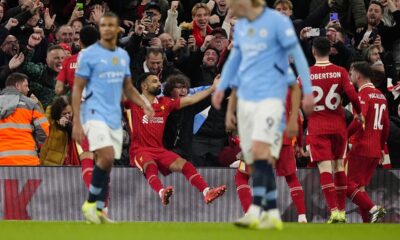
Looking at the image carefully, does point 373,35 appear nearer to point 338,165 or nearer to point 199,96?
point 338,165

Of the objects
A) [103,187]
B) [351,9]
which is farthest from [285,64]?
[351,9]

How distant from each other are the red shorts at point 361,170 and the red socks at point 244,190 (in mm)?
1682

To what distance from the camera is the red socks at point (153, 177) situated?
16.0 meters

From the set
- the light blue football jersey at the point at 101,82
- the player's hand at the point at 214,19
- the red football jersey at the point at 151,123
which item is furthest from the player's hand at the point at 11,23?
the light blue football jersey at the point at 101,82

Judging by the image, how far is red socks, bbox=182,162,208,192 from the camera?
634 inches

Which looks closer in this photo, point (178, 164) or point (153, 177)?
point (153, 177)

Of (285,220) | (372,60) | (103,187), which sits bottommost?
(285,220)

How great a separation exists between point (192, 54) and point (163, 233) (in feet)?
28.4

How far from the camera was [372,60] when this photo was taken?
63.4 feet

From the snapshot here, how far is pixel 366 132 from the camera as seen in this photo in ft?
55.0

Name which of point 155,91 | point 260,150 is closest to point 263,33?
point 260,150

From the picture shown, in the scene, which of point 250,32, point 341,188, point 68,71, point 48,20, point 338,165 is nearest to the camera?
point 250,32

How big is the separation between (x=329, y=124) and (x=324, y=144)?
286 mm

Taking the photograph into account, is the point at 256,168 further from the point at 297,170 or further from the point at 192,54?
the point at 192,54
